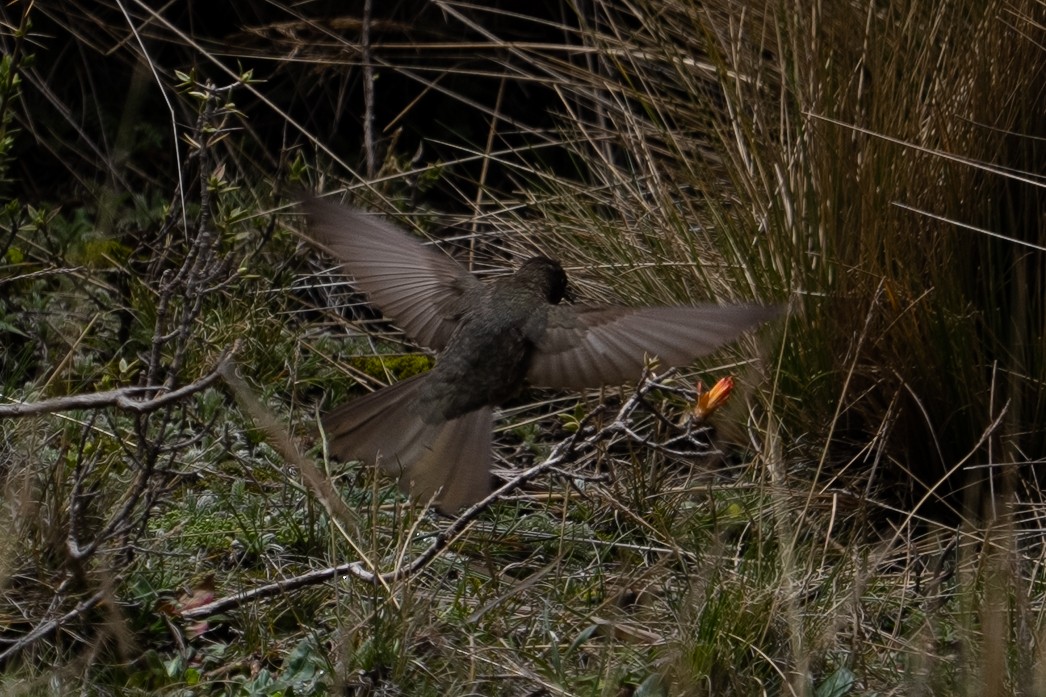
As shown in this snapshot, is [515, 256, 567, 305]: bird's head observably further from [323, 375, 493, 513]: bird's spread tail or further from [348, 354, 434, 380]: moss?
[348, 354, 434, 380]: moss

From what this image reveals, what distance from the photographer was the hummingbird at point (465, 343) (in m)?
3.09

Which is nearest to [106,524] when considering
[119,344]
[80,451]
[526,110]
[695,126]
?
[80,451]

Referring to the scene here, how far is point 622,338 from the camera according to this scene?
3172mm

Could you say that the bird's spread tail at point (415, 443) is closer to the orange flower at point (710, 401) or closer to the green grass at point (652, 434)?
the green grass at point (652, 434)

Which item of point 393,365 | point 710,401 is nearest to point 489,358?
point 710,401

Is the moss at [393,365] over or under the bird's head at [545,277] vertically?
under

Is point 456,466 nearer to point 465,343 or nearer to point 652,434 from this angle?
point 465,343

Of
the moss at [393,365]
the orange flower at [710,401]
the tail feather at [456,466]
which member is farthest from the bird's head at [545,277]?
the moss at [393,365]

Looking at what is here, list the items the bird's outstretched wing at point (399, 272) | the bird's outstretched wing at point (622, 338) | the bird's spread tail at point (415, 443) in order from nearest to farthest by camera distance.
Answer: the bird's outstretched wing at point (622, 338), the bird's spread tail at point (415, 443), the bird's outstretched wing at point (399, 272)

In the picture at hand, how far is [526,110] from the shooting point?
6086 mm

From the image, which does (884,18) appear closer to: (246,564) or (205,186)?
(205,186)

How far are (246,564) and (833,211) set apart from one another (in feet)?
5.44

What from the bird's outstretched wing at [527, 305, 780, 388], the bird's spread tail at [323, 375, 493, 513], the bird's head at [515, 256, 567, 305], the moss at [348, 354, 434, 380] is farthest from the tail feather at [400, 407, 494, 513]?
the moss at [348, 354, 434, 380]

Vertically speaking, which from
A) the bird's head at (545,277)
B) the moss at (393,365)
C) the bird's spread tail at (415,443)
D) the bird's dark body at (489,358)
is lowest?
the moss at (393,365)
